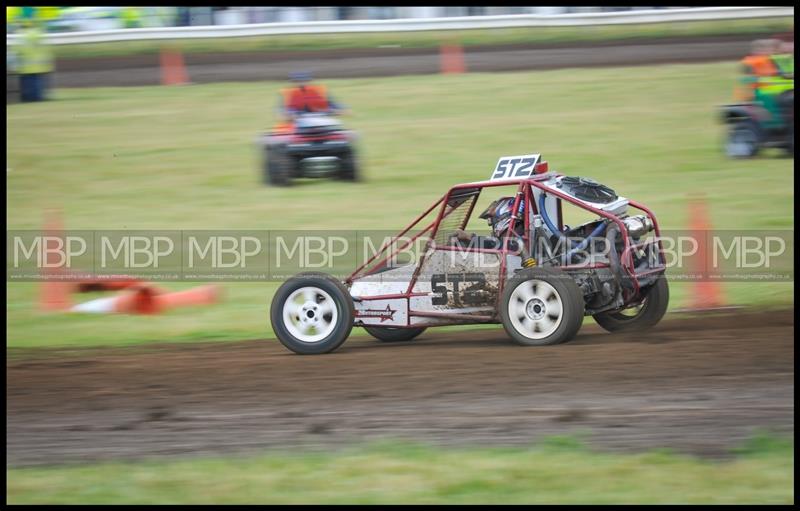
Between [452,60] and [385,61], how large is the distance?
1.82 meters

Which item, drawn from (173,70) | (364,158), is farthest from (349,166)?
(173,70)

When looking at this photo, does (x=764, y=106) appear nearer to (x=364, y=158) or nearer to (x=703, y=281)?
(x=703, y=281)

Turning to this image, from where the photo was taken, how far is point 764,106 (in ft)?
50.0

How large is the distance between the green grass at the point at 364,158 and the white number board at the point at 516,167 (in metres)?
2.77

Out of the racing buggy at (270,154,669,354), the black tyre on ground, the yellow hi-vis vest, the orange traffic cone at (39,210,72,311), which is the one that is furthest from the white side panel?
the yellow hi-vis vest

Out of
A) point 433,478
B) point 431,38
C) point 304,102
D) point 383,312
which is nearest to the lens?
point 433,478

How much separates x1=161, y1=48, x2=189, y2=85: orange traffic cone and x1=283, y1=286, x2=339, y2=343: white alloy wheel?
1511cm

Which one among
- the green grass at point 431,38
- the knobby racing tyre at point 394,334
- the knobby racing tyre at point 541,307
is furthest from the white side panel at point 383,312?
the green grass at point 431,38

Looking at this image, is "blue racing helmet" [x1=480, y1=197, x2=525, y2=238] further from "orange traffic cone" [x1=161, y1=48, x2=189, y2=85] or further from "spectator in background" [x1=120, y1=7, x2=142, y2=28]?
"spectator in background" [x1=120, y1=7, x2=142, y2=28]

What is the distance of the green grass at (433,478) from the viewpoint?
5234 millimetres

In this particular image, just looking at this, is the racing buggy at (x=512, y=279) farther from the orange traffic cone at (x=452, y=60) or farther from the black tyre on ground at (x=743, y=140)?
the orange traffic cone at (x=452, y=60)

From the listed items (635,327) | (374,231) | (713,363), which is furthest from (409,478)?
(374,231)

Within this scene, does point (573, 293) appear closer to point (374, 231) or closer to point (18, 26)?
point (374, 231)

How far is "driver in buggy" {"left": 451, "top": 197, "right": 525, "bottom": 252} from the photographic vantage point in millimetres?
8422
